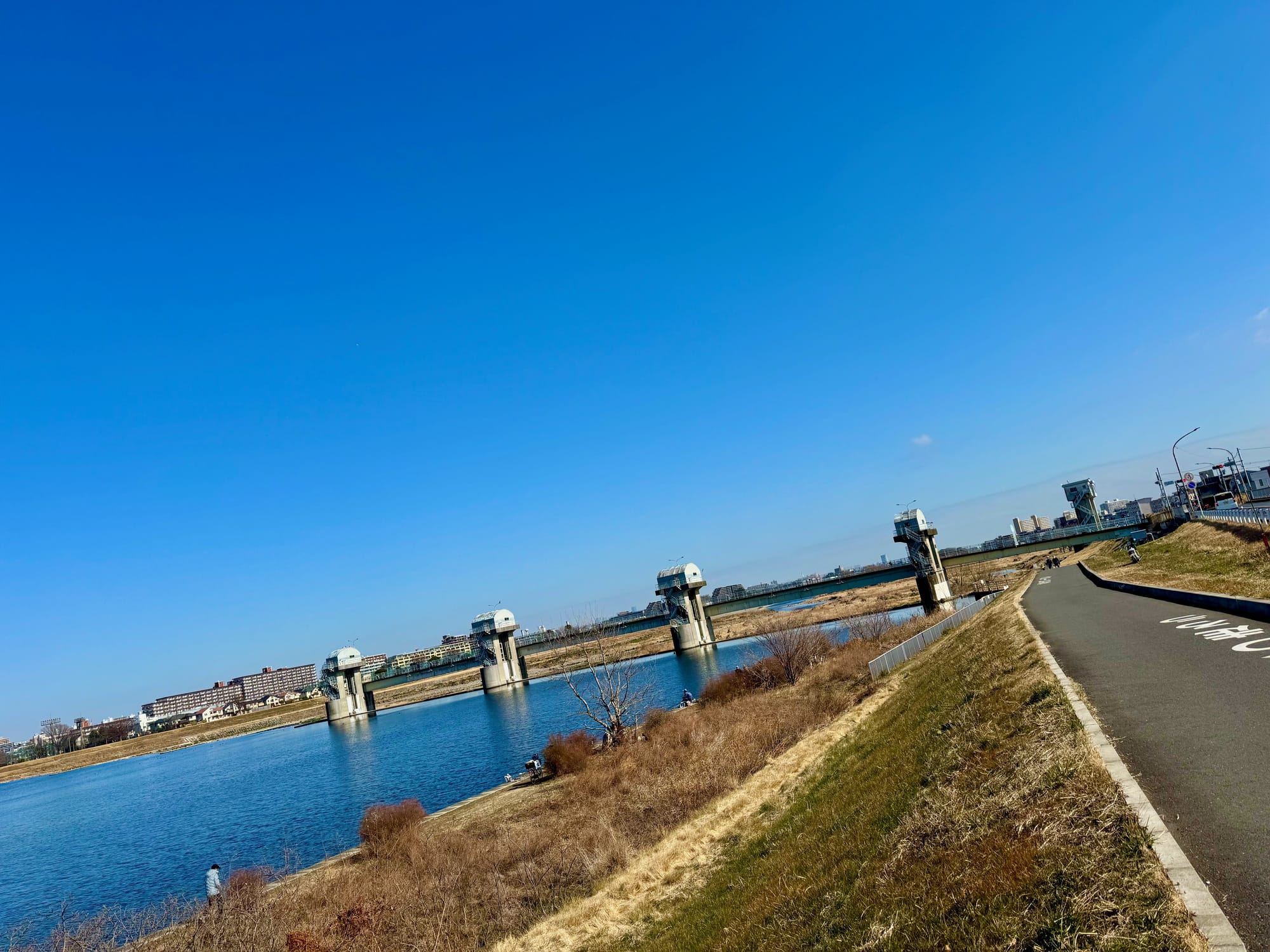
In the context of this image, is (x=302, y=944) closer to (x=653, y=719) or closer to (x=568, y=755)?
(x=568, y=755)

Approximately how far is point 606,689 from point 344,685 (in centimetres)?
11438

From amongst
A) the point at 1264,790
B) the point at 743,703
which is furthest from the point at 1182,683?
the point at 743,703

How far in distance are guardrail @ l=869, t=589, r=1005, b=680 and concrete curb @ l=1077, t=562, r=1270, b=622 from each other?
41.7ft

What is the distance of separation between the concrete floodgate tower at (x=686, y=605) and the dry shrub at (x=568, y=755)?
10769 cm

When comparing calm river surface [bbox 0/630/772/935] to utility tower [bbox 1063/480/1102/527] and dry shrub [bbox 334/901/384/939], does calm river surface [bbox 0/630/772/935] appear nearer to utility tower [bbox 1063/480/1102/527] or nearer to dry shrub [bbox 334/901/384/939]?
dry shrub [bbox 334/901/384/939]

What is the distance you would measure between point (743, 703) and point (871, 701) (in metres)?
16.2

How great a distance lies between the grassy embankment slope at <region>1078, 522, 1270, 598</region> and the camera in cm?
2788

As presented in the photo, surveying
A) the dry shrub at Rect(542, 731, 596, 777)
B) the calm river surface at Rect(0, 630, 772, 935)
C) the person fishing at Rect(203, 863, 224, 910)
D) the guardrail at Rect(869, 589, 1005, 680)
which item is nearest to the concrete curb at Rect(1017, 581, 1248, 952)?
the person fishing at Rect(203, 863, 224, 910)

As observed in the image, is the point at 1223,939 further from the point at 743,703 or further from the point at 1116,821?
the point at 743,703

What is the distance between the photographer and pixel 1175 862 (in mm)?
7133

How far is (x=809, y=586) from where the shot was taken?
145000 mm

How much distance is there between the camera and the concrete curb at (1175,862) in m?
5.92

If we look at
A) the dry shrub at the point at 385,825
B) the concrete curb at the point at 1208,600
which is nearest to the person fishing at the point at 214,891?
the dry shrub at the point at 385,825

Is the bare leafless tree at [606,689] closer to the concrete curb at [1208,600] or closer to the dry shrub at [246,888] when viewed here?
the dry shrub at [246,888]
